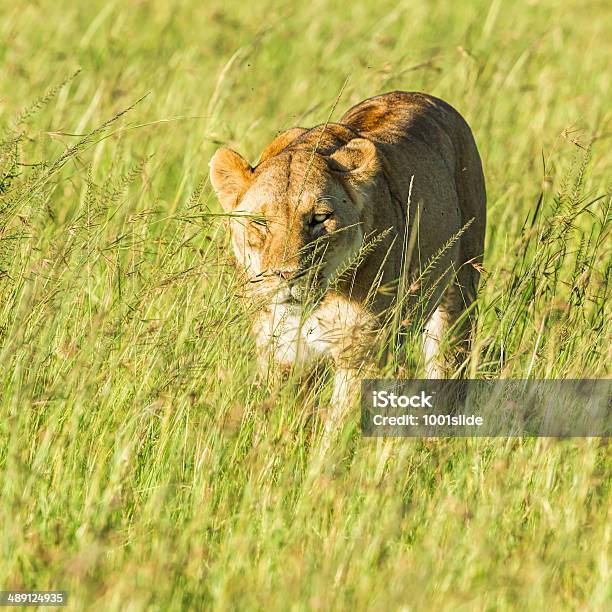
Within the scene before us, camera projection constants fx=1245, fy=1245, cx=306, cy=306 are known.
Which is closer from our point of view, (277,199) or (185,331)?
(185,331)

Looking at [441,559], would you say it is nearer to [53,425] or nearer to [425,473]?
[425,473]

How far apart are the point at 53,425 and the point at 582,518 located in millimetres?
1499

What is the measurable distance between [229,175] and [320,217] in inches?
19.8

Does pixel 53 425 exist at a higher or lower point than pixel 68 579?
higher

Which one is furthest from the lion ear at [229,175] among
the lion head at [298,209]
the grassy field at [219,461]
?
the grassy field at [219,461]

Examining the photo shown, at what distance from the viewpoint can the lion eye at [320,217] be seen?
14.7 ft

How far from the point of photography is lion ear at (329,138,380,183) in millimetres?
4699

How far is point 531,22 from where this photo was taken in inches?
408

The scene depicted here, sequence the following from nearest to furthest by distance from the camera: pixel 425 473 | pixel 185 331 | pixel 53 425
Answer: pixel 53 425 → pixel 425 473 → pixel 185 331

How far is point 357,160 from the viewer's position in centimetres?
477

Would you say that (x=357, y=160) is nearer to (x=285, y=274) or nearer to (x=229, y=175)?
(x=229, y=175)

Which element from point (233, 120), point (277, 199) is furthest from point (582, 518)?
point (233, 120)

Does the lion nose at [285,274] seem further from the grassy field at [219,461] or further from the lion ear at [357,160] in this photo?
the lion ear at [357,160]

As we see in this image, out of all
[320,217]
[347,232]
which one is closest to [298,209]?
[320,217]
